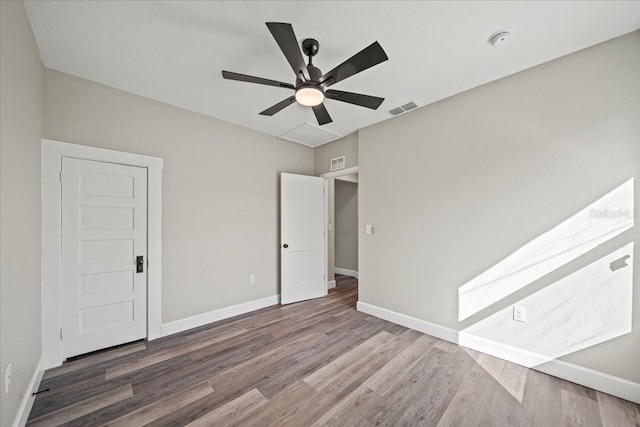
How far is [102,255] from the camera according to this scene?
8.18 feet

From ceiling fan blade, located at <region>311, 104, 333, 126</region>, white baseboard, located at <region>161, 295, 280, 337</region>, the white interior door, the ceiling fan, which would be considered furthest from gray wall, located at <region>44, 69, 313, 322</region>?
ceiling fan blade, located at <region>311, 104, 333, 126</region>

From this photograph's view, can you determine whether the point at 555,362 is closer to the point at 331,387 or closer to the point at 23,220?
the point at 331,387

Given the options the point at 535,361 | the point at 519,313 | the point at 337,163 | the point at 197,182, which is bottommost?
the point at 535,361

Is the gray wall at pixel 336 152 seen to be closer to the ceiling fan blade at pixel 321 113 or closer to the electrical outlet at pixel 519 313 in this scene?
the ceiling fan blade at pixel 321 113

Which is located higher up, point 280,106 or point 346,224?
point 280,106

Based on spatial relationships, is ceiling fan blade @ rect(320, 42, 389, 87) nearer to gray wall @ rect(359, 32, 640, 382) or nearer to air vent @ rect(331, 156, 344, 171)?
gray wall @ rect(359, 32, 640, 382)

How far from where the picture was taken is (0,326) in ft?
4.30

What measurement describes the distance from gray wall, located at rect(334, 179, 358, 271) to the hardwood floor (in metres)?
3.23

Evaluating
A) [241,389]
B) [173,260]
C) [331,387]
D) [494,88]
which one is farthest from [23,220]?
[494,88]

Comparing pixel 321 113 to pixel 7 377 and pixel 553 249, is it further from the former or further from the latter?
pixel 7 377

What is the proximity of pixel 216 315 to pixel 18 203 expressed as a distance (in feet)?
7.46

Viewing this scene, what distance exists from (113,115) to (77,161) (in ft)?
1.97

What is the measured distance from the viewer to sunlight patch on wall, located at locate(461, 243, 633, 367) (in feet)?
6.06

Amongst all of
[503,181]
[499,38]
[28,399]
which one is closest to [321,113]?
[499,38]
